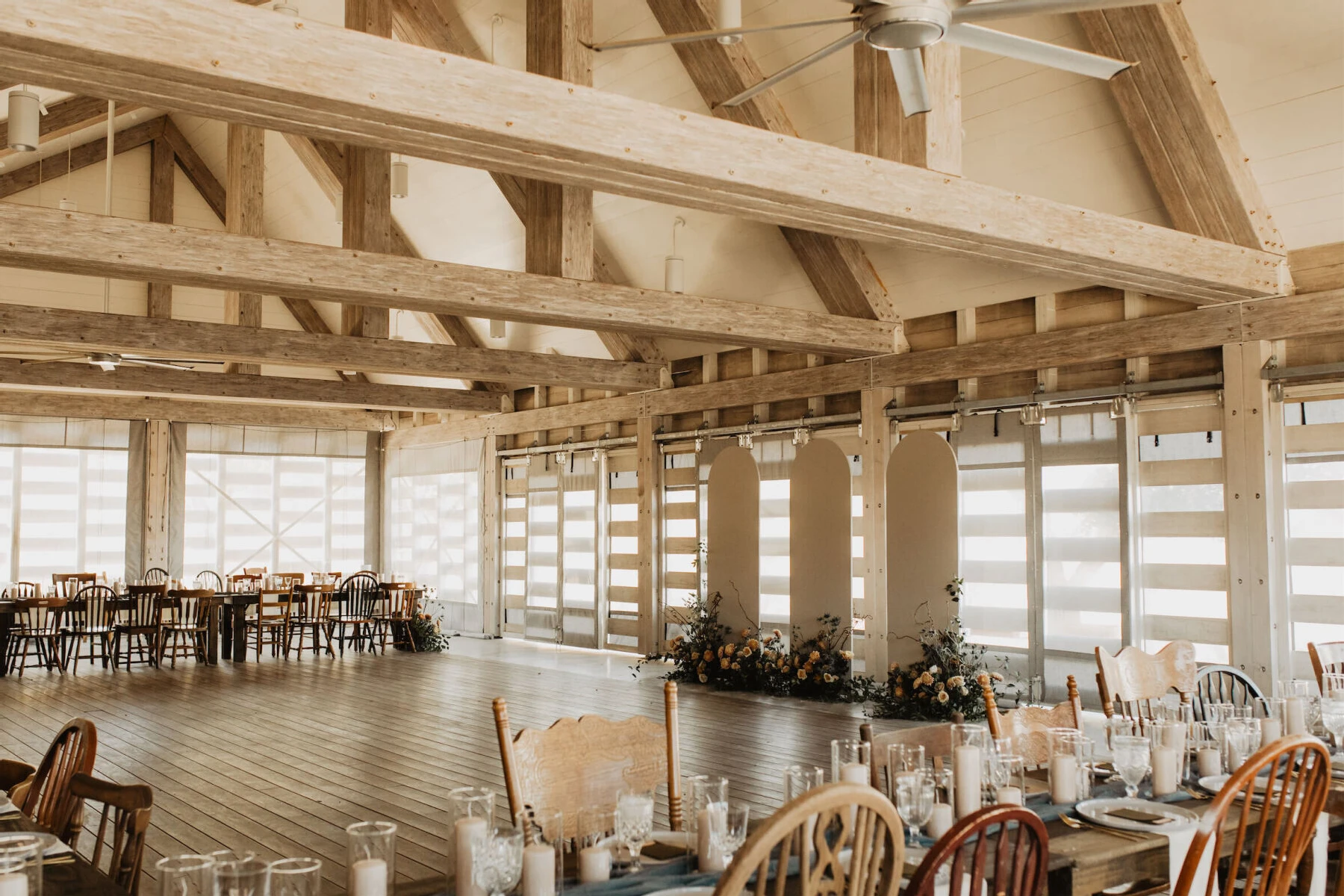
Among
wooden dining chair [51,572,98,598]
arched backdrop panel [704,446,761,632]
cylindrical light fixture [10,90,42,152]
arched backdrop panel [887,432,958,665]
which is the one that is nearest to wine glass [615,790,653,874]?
arched backdrop panel [887,432,958,665]

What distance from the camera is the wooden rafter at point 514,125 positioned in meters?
3.57

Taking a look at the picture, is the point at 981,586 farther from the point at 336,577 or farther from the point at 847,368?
the point at 336,577

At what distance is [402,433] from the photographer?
56.9ft

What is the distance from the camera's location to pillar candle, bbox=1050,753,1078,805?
3221mm

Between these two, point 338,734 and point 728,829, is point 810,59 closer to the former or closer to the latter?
point 728,829

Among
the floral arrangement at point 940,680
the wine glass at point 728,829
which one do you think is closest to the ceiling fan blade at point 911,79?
the wine glass at point 728,829

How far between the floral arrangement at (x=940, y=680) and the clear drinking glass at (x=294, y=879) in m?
6.69

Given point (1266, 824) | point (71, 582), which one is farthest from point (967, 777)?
point (71, 582)

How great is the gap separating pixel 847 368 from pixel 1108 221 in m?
4.18

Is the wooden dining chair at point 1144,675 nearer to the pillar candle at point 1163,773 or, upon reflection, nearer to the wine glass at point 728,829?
the pillar candle at point 1163,773

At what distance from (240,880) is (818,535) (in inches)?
324

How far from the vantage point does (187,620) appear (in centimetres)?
1209

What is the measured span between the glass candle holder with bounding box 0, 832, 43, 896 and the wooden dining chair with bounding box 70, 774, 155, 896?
50 cm

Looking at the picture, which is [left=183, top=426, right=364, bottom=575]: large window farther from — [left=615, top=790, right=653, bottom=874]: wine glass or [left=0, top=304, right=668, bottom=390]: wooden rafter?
[left=615, top=790, right=653, bottom=874]: wine glass
